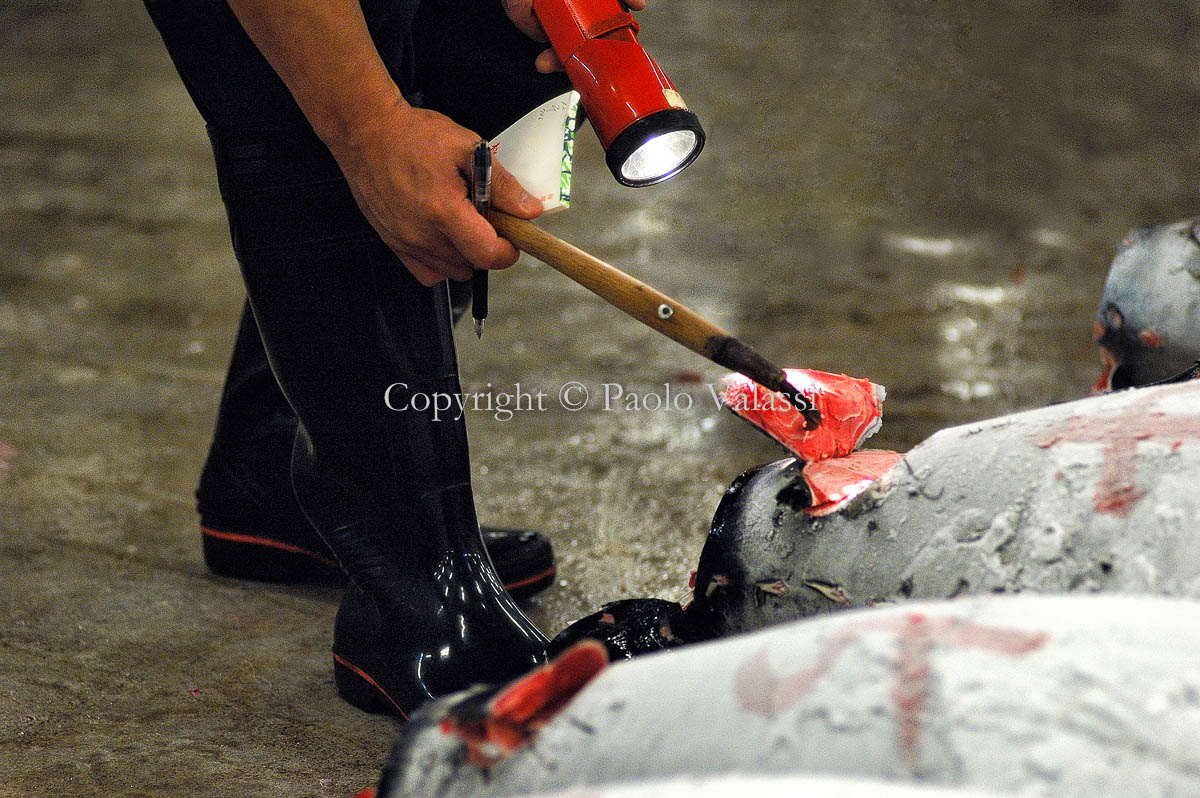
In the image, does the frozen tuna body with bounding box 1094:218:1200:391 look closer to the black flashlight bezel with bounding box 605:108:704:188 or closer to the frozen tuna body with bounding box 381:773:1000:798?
the black flashlight bezel with bounding box 605:108:704:188

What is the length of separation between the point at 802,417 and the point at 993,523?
7.2 inches

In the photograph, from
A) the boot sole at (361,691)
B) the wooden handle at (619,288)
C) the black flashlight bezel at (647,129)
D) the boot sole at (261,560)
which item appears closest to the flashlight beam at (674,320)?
the wooden handle at (619,288)

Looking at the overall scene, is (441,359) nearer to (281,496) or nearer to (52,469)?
(281,496)

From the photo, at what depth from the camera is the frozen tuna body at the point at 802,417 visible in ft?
2.97

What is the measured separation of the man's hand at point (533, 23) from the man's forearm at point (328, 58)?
0.22 meters

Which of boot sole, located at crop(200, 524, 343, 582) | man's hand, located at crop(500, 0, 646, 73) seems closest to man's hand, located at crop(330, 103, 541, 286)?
man's hand, located at crop(500, 0, 646, 73)

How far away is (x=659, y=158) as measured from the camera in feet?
3.53

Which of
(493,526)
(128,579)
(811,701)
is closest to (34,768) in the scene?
(128,579)

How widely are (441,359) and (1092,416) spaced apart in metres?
0.62

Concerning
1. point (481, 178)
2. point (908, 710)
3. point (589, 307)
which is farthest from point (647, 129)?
point (589, 307)

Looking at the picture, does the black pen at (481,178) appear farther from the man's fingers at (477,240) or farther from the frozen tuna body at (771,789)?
the frozen tuna body at (771,789)

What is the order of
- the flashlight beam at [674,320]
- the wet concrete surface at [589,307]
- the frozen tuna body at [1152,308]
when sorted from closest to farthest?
the flashlight beam at [674,320]
the wet concrete surface at [589,307]
the frozen tuna body at [1152,308]

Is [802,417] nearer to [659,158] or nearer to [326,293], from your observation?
[659,158]

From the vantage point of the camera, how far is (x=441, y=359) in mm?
1161
